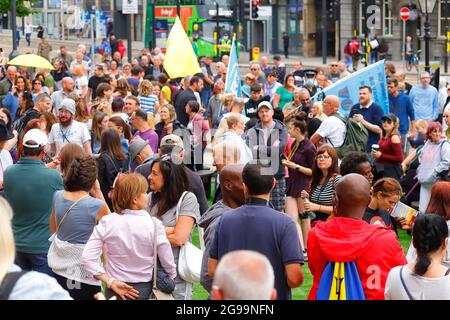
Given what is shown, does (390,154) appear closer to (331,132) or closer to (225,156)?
(331,132)

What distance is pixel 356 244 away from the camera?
235 inches

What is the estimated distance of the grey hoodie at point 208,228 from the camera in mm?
6402

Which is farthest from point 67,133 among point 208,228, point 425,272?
point 425,272

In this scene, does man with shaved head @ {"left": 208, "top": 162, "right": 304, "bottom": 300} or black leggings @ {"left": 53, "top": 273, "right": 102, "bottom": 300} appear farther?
black leggings @ {"left": 53, "top": 273, "right": 102, "bottom": 300}

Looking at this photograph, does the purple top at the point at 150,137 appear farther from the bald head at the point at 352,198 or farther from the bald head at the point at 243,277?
the bald head at the point at 243,277

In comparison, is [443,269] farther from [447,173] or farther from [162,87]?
[162,87]

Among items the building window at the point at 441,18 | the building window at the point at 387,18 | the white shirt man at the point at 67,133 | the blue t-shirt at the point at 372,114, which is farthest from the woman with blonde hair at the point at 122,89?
the building window at the point at 387,18

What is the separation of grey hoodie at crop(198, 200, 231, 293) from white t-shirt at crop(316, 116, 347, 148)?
528 cm

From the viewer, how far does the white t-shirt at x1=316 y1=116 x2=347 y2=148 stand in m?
12.2

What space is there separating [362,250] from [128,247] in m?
1.59

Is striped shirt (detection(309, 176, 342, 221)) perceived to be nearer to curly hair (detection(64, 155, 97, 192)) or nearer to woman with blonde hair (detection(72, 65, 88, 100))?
curly hair (detection(64, 155, 97, 192))

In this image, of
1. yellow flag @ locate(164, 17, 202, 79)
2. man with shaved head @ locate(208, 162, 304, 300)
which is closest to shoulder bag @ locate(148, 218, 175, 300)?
man with shaved head @ locate(208, 162, 304, 300)
